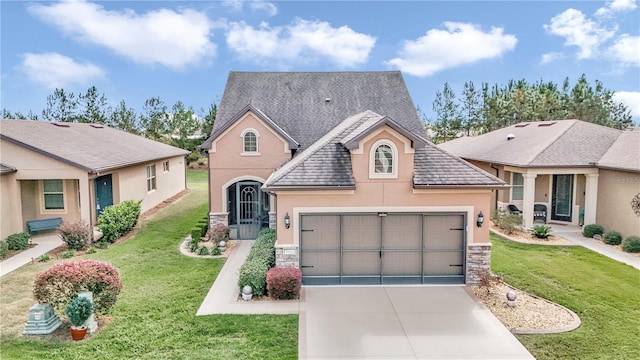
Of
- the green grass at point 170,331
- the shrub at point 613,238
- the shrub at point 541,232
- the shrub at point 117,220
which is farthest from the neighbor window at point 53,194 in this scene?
the shrub at point 613,238

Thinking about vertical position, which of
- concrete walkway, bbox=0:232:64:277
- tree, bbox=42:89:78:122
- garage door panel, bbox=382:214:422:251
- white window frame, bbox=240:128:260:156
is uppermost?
tree, bbox=42:89:78:122

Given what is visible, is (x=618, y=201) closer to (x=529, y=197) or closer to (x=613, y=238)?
(x=613, y=238)

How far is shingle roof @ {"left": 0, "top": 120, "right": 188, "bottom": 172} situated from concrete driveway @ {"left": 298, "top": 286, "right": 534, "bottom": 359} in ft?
38.6

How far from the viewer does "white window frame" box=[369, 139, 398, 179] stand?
36.7ft

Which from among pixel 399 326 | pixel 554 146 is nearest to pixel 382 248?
pixel 399 326

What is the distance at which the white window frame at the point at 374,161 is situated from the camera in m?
11.2

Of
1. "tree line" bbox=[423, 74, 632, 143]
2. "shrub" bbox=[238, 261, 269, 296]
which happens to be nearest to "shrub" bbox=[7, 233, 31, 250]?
"shrub" bbox=[238, 261, 269, 296]

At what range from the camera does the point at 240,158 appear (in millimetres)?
17047

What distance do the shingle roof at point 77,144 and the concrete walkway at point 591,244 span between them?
20321mm

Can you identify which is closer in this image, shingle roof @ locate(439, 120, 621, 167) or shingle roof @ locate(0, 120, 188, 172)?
shingle roof @ locate(0, 120, 188, 172)

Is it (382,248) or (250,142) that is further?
(250,142)

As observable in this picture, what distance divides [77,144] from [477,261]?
1876 centimetres

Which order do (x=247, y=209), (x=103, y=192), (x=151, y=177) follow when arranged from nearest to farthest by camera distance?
(x=247, y=209), (x=103, y=192), (x=151, y=177)

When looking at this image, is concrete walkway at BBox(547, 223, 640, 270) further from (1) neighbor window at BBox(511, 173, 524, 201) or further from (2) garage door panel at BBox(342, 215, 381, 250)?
(2) garage door panel at BBox(342, 215, 381, 250)
